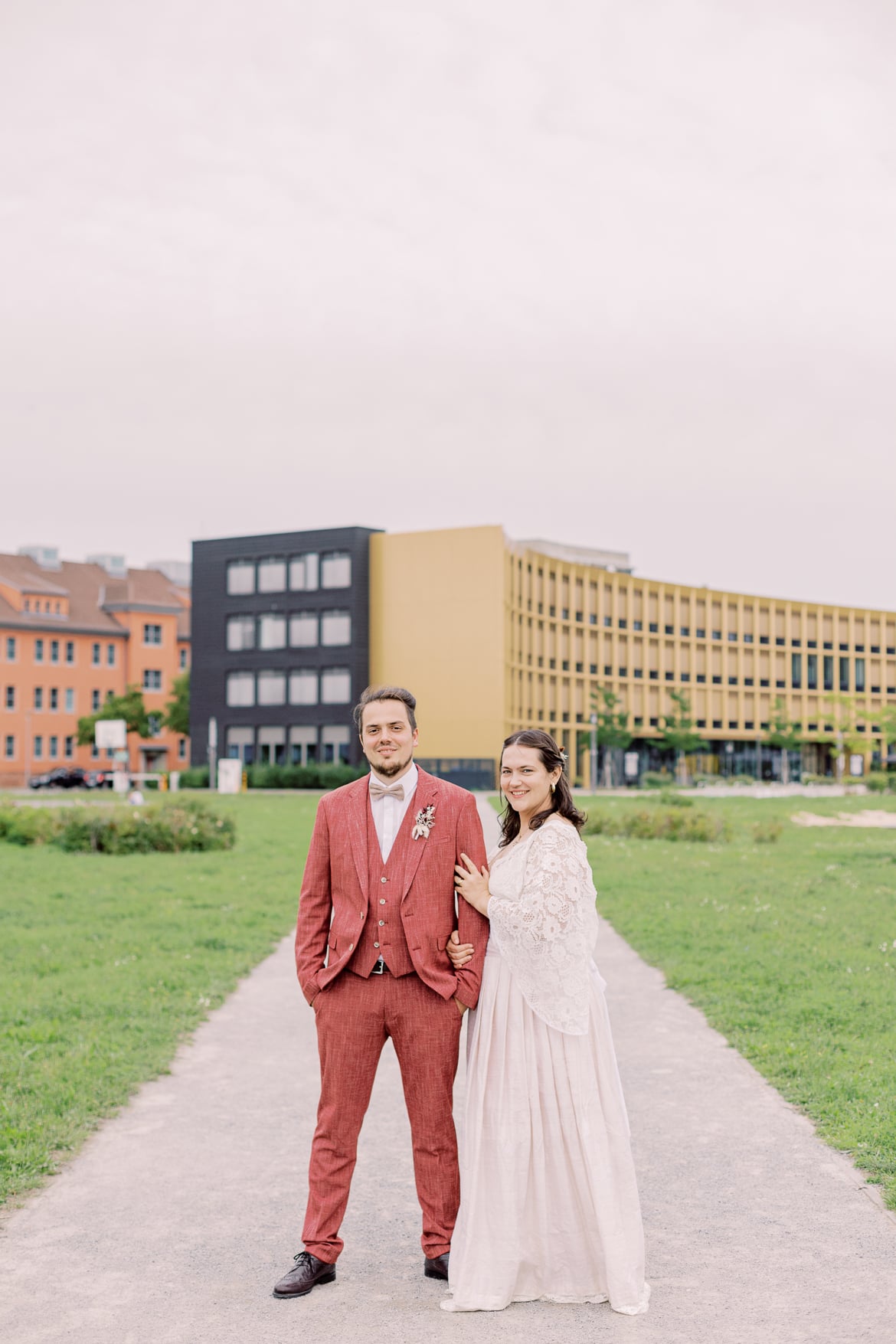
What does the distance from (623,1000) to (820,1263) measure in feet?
18.0

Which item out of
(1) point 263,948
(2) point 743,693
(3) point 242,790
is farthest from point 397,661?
(1) point 263,948

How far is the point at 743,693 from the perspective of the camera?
3516 inches

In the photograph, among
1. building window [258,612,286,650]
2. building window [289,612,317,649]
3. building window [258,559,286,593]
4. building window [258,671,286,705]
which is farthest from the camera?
building window [258,559,286,593]

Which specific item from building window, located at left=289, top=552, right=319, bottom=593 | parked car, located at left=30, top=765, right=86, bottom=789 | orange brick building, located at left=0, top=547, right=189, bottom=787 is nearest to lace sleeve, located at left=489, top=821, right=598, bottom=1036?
building window, located at left=289, top=552, right=319, bottom=593

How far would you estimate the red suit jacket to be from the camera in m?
4.46

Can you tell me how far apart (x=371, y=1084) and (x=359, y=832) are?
2.77 feet

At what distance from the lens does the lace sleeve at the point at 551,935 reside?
436 centimetres

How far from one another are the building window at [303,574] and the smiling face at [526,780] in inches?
2803

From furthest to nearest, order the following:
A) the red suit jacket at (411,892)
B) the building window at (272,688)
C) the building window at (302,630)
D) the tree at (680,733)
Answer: the tree at (680,733) → the building window at (272,688) → the building window at (302,630) → the red suit jacket at (411,892)

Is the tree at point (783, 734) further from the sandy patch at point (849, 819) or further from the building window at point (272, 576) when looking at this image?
the sandy patch at point (849, 819)

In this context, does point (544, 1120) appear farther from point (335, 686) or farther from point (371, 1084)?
point (335, 686)

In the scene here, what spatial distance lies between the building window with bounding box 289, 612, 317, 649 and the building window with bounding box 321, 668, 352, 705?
199 cm

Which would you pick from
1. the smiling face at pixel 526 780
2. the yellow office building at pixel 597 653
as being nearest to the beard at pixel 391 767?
the smiling face at pixel 526 780

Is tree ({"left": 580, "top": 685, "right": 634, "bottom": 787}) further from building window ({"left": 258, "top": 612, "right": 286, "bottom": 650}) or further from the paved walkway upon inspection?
the paved walkway
